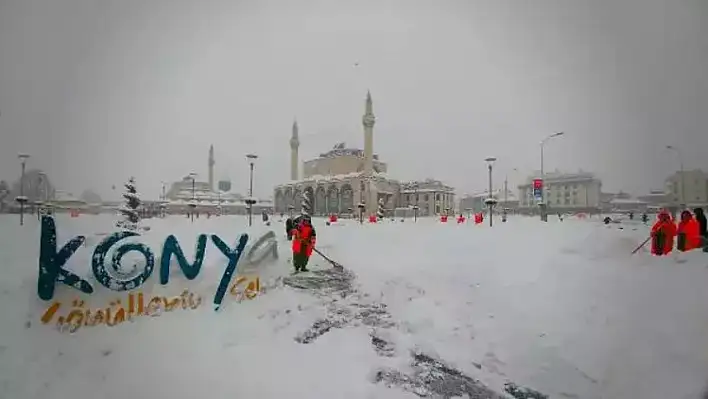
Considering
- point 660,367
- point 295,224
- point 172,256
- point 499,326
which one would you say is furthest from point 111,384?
point 660,367

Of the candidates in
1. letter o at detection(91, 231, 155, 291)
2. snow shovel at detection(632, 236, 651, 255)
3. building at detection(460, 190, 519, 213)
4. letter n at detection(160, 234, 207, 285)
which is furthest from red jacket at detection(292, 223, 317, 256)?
snow shovel at detection(632, 236, 651, 255)

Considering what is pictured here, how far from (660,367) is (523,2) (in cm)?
233

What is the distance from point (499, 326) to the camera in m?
2.34

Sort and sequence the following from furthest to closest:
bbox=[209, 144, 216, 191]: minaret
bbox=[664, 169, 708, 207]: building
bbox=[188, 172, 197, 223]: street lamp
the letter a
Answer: bbox=[664, 169, 708, 207]: building, bbox=[209, 144, 216, 191]: minaret, bbox=[188, 172, 197, 223]: street lamp, the letter a

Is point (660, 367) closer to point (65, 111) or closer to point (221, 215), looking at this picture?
point (221, 215)

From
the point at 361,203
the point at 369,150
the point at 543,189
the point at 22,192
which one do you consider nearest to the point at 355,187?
the point at 361,203

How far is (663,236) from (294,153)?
92.9 inches

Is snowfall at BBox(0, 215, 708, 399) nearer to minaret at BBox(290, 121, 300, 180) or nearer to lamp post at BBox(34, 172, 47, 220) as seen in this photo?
lamp post at BBox(34, 172, 47, 220)

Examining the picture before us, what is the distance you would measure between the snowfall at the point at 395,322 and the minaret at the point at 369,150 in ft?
0.46

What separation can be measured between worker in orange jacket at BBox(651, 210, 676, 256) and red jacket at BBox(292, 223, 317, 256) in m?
2.13

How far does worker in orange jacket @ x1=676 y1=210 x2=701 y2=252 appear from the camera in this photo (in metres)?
2.58

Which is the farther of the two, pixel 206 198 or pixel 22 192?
pixel 206 198

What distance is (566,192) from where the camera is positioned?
257cm

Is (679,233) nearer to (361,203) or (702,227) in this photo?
(702,227)
